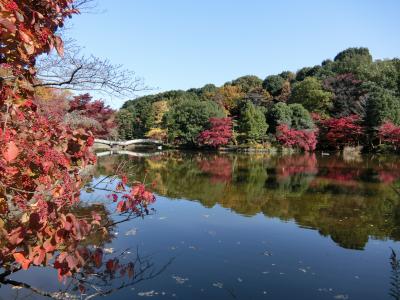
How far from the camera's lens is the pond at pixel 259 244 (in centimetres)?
523

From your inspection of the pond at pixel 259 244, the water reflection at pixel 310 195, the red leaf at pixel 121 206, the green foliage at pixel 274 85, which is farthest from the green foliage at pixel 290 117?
the red leaf at pixel 121 206

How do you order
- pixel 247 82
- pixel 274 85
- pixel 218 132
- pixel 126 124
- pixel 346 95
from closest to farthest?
pixel 218 132 < pixel 346 95 < pixel 274 85 < pixel 247 82 < pixel 126 124

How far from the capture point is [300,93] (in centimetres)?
3975

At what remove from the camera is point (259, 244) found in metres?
7.23

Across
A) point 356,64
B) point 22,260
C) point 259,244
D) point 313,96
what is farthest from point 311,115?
point 22,260

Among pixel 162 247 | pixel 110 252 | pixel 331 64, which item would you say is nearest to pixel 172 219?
pixel 162 247

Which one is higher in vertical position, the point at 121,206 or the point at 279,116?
the point at 279,116

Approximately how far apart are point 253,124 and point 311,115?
232 inches

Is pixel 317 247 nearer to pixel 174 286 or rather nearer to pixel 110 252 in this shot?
pixel 174 286

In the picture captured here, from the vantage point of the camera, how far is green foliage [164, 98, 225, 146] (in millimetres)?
36719

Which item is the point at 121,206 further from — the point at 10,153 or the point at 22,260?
the point at 10,153

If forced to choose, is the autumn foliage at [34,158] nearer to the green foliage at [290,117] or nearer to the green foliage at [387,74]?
the green foliage at [290,117]

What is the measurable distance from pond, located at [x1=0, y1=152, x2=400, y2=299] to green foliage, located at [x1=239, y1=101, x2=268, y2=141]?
68.9ft

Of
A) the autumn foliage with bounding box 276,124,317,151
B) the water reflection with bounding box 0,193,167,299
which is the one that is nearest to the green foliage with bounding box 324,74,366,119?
the autumn foliage with bounding box 276,124,317,151
